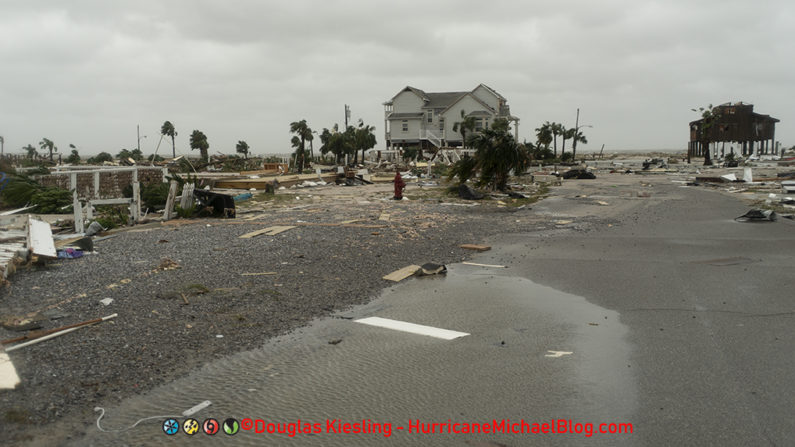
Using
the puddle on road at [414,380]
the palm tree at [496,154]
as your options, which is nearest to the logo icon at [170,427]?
the puddle on road at [414,380]

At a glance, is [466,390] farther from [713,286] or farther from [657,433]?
[713,286]

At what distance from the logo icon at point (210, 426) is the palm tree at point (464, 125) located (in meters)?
54.3

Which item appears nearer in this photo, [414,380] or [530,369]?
[414,380]

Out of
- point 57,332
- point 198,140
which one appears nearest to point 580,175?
point 57,332

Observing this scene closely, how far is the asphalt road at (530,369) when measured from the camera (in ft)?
12.1

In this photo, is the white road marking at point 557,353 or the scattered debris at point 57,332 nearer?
the scattered debris at point 57,332

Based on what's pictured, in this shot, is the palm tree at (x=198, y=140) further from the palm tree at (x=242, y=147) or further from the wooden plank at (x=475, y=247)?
the wooden plank at (x=475, y=247)

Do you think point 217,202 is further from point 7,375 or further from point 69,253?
point 7,375

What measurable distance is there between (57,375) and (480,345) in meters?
3.70

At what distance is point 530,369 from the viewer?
15.5ft

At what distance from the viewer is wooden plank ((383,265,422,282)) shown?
8.29 meters

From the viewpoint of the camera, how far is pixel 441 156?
50688mm

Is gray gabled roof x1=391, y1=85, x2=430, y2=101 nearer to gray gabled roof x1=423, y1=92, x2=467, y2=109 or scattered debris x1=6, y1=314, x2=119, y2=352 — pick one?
gray gabled roof x1=423, y1=92, x2=467, y2=109

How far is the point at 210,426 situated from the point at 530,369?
2.64 metres
